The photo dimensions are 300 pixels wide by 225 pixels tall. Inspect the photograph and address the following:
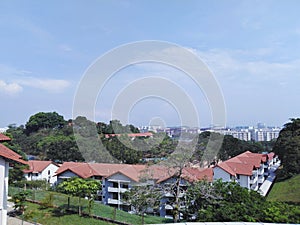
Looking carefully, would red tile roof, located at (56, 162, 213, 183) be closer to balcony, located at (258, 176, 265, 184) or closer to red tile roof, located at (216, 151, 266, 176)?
red tile roof, located at (216, 151, 266, 176)

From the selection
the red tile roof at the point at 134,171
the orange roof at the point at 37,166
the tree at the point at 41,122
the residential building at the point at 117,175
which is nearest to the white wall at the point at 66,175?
the residential building at the point at 117,175

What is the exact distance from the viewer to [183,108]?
6.20m

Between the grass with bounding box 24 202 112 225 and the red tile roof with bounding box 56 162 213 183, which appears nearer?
the grass with bounding box 24 202 112 225

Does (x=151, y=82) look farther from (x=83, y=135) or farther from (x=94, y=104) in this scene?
(x=83, y=135)

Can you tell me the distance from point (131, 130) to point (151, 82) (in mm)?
6569

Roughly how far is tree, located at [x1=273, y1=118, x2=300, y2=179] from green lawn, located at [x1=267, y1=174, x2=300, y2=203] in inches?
19.6

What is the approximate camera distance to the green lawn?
9812 millimetres

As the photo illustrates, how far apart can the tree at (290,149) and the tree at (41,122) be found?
52.9 feet

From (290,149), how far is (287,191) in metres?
2.26

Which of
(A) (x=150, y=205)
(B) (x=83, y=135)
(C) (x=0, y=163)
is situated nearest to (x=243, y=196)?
(A) (x=150, y=205)

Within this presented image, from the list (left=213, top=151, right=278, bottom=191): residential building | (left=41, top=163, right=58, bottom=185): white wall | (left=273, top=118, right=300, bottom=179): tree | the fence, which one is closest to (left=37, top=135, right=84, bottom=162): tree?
(left=41, top=163, right=58, bottom=185): white wall

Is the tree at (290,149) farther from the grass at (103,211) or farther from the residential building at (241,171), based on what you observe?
the grass at (103,211)

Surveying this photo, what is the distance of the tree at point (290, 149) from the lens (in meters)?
12.4

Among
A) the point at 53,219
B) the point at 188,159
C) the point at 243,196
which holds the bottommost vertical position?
the point at 53,219
